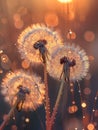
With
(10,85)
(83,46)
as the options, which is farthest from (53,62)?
(83,46)

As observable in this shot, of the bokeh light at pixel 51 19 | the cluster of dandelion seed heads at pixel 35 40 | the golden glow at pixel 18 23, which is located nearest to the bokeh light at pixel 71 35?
the bokeh light at pixel 51 19

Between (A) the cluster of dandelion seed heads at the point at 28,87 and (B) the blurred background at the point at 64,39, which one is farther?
(B) the blurred background at the point at 64,39

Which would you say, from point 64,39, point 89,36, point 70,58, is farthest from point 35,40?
point 89,36

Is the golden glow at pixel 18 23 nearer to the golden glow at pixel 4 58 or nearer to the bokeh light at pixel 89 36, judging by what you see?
the golden glow at pixel 4 58

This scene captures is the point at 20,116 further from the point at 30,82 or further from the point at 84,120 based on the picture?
the point at 30,82

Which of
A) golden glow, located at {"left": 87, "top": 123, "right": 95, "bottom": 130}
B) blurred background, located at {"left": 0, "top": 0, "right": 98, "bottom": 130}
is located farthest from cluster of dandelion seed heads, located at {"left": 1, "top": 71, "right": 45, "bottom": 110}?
golden glow, located at {"left": 87, "top": 123, "right": 95, "bottom": 130}
